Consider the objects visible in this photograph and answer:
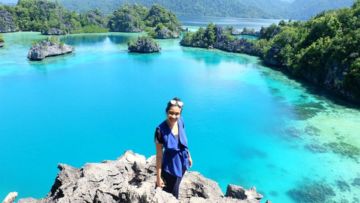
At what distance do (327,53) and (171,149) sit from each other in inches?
1500

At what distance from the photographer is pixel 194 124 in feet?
91.6

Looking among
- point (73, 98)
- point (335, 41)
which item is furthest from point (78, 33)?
point (335, 41)

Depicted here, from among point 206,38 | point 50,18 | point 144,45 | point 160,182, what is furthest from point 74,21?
point 160,182

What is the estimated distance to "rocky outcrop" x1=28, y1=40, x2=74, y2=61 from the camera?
56.1m

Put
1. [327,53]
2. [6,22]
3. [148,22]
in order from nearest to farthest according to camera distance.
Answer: [327,53] → [6,22] → [148,22]

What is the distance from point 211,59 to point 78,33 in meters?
57.3

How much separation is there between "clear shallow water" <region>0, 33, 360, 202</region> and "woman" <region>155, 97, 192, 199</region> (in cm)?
1192

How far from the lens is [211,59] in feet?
203

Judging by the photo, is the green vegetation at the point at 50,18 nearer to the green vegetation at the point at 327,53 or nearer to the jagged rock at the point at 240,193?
the green vegetation at the point at 327,53

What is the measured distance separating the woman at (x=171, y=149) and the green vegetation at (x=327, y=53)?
30611 mm

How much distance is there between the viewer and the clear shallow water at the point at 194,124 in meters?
19.9

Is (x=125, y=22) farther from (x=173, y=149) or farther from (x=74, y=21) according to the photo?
(x=173, y=149)

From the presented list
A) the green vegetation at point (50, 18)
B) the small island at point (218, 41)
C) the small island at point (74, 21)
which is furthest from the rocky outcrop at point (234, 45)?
the green vegetation at point (50, 18)

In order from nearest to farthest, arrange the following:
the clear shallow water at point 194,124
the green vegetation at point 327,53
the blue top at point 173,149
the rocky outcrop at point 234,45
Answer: the blue top at point 173,149, the clear shallow water at point 194,124, the green vegetation at point 327,53, the rocky outcrop at point 234,45
